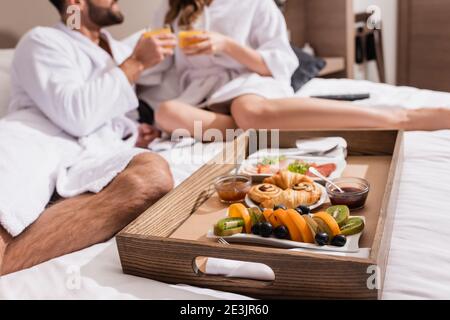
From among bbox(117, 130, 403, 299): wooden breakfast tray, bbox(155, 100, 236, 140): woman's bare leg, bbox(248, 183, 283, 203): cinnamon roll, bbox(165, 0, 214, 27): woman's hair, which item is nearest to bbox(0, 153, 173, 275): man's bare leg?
bbox(117, 130, 403, 299): wooden breakfast tray

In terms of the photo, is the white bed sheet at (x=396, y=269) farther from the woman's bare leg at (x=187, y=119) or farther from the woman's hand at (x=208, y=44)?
the woman's hand at (x=208, y=44)

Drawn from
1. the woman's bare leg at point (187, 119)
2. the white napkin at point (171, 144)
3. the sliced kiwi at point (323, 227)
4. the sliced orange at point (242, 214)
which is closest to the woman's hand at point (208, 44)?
the woman's bare leg at point (187, 119)

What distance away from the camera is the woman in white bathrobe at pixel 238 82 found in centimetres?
141

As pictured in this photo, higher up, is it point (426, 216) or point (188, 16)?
point (188, 16)

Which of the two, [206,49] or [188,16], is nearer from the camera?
[206,49]

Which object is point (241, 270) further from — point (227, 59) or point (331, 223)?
point (227, 59)

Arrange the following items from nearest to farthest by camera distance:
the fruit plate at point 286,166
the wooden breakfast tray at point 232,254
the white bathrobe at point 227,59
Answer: the wooden breakfast tray at point 232,254 < the fruit plate at point 286,166 < the white bathrobe at point 227,59

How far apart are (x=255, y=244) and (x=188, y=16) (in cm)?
133

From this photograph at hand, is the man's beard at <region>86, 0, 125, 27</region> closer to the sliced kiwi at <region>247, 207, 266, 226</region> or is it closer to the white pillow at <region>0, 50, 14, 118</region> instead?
the white pillow at <region>0, 50, 14, 118</region>

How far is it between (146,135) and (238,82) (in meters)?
0.39

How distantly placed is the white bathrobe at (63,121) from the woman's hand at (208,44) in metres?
0.28

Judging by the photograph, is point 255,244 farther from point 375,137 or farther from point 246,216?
point 375,137

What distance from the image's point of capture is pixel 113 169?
1.16m
